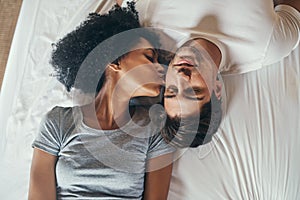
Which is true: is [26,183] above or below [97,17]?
below

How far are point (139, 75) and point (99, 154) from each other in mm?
188

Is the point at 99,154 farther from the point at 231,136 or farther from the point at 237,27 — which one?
the point at 237,27

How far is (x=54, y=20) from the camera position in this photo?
1.15 meters

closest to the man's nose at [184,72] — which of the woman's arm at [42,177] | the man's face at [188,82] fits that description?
the man's face at [188,82]

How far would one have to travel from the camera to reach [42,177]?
890mm

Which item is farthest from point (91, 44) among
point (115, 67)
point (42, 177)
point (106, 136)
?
point (42, 177)

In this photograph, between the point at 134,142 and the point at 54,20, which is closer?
the point at 134,142

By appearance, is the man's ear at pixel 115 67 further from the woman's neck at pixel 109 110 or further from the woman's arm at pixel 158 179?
the woman's arm at pixel 158 179

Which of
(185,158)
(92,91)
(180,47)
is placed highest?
(180,47)

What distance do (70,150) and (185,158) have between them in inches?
10.1

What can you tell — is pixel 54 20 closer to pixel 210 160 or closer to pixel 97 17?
pixel 97 17

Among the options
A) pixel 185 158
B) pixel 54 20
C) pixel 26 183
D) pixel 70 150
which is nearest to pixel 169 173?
pixel 185 158

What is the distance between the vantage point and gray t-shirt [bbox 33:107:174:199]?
2.84 feet

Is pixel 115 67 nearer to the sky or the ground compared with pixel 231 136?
nearer to the sky
